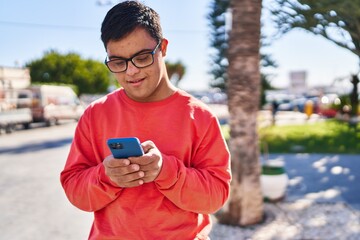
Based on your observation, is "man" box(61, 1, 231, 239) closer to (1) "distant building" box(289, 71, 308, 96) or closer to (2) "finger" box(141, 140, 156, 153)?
(2) "finger" box(141, 140, 156, 153)

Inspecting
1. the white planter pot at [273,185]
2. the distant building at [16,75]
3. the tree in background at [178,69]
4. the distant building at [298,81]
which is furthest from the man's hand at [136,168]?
the tree in background at [178,69]

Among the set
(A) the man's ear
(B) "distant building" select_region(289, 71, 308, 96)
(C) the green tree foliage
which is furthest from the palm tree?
(C) the green tree foliage

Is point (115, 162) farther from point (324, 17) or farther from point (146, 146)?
point (324, 17)

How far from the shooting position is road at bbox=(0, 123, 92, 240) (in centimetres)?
566

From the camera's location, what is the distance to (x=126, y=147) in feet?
4.27

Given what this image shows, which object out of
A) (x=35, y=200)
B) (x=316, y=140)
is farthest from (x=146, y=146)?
(x=316, y=140)

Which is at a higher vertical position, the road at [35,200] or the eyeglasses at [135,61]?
the eyeglasses at [135,61]

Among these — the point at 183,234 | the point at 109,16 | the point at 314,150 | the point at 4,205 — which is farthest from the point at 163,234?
the point at 314,150

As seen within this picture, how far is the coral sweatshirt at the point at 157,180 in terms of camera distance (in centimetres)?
151

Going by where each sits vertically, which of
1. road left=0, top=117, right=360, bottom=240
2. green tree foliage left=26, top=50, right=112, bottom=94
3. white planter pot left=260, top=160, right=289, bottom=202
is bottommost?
road left=0, top=117, right=360, bottom=240

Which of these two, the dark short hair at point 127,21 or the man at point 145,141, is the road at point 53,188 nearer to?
the man at point 145,141

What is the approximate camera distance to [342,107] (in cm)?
2241

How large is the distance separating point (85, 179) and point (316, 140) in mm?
14216

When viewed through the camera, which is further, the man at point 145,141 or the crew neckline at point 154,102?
the crew neckline at point 154,102
